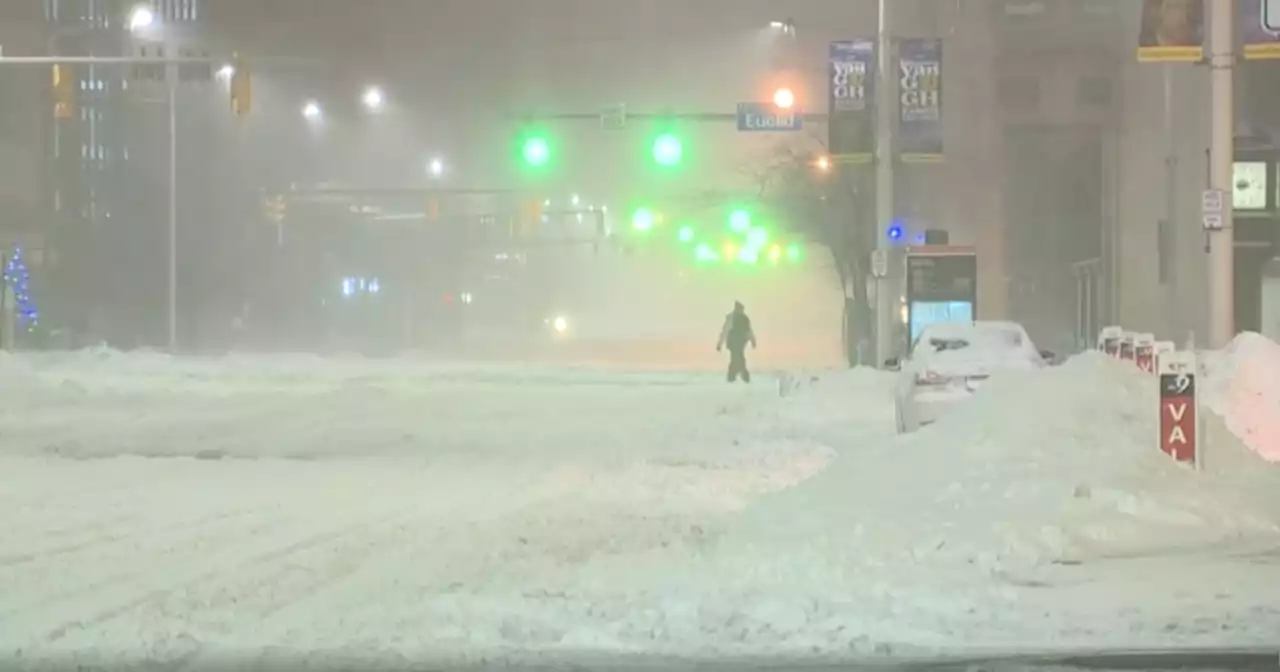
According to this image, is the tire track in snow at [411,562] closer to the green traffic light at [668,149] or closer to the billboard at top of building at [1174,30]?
the billboard at top of building at [1174,30]

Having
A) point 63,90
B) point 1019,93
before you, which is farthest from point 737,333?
point 1019,93

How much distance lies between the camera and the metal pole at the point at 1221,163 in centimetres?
1989

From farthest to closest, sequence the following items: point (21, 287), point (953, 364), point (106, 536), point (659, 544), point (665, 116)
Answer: point (21, 287) → point (665, 116) → point (953, 364) → point (106, 536) → point (659, 544)

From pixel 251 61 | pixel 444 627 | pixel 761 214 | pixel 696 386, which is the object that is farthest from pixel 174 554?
pixel 761 214

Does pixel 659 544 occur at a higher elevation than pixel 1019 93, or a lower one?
lower

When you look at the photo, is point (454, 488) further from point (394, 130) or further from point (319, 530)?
point (394, 130)

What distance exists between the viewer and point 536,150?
1299 inches

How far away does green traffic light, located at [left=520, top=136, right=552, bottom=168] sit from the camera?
33000 mm

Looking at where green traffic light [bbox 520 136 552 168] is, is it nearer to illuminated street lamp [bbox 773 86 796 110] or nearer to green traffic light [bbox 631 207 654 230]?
illuminated street lamp [bbox 773 86 796 110]

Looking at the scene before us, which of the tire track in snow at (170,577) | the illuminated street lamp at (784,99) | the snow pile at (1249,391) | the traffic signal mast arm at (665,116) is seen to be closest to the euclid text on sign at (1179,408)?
the snow pile at (1249,391)

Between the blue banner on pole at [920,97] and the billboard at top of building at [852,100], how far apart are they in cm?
69

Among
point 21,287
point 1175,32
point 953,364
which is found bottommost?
point 953,364

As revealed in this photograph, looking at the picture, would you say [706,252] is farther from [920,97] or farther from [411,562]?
[411,562]

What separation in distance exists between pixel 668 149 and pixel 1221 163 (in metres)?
14.2
